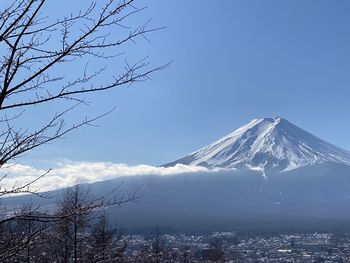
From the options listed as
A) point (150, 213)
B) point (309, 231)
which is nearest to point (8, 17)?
point (309, 231)

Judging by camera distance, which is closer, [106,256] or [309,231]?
[106,256]

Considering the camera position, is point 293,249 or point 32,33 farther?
point 293,249

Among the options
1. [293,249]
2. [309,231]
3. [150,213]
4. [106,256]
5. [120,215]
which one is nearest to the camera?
[106,256]

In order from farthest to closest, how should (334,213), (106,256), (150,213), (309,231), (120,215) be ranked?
(334,213) → (150,213) → (120,215) → (309,231) → (106,256)

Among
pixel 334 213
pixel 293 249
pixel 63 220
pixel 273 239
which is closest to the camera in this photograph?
pixel 63 220

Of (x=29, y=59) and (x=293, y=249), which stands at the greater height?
(x=29, y=59)

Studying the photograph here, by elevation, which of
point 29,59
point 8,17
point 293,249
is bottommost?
point 293,249

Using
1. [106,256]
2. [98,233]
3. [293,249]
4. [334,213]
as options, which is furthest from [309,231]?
[106,256]

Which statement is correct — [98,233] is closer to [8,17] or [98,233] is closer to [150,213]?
[8,17]

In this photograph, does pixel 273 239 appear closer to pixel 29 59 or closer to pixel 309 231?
pixel 309 231
